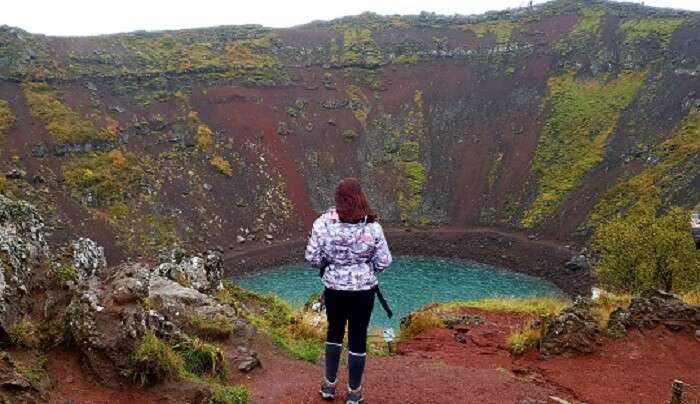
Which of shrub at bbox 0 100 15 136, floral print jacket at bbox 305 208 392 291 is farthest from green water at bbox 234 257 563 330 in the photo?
floral print jacket at bbox 305 208 392 291

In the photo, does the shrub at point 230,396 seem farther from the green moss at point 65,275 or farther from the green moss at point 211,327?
the green moss at point 211,327

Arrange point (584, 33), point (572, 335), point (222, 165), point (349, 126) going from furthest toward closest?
1. point (584, 33)
2. point (349, 126)
3. point (222, 165)
4. point (572, 335)

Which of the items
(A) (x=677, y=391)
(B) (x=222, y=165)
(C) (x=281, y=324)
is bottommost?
(B) (x=222, y=165)

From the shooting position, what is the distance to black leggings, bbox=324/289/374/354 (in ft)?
23.6

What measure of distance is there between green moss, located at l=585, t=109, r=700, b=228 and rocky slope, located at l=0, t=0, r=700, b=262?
198 millimetres

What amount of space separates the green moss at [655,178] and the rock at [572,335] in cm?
4453

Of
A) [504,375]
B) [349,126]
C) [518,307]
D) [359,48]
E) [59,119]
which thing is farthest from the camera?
[359,48]

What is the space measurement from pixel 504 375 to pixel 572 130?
63252 mm

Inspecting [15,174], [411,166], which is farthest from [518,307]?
[411,166]

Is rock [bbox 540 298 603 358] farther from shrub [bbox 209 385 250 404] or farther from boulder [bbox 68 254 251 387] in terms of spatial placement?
shrub [bbox 209 385 250 404]

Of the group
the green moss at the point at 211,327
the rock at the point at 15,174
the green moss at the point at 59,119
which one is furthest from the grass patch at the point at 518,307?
the green moss at the point at 59,119

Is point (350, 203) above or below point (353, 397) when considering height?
above

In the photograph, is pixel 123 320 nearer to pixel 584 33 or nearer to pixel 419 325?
pixel 419 325

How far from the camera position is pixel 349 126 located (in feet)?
241
